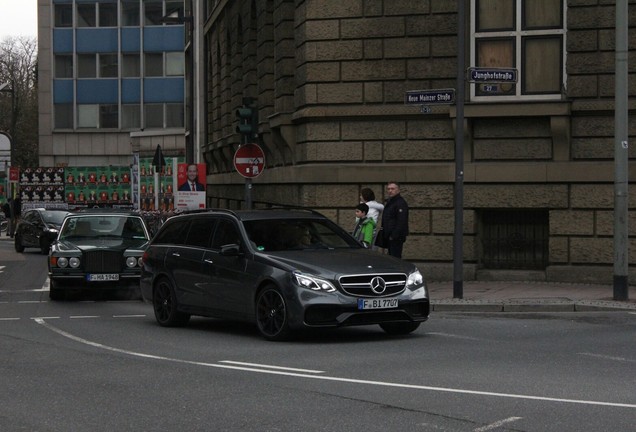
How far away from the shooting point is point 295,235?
47.0ft

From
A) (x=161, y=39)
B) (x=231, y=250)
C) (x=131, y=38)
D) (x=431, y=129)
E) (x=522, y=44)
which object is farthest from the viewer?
(x=131, y=38)

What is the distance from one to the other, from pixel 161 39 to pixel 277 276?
200 feet

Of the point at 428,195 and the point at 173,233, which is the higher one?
the point at 428,195

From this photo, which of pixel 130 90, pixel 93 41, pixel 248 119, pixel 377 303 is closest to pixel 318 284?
pixel 377 303

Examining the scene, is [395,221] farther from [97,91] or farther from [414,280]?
[97,91]

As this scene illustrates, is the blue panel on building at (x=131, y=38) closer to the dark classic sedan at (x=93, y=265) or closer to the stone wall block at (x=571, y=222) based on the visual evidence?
the dark classic sedan at (x=93, y=265)

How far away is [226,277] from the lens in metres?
14.2

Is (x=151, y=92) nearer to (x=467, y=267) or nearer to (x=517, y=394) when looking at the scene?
(x=467, y=267)

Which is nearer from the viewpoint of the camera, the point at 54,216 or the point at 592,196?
the point at 592,196

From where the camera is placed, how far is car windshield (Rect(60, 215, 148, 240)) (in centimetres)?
2156

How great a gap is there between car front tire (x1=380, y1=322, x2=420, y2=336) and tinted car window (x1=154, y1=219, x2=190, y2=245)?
10.2 ft

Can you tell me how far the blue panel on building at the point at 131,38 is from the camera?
72.6m

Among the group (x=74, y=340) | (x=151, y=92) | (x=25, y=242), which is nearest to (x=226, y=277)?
(x=74, y=340)

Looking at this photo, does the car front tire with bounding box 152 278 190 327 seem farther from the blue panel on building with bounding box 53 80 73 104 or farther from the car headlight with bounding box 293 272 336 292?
the blue panel on building with bounding box 53 80 73 104
